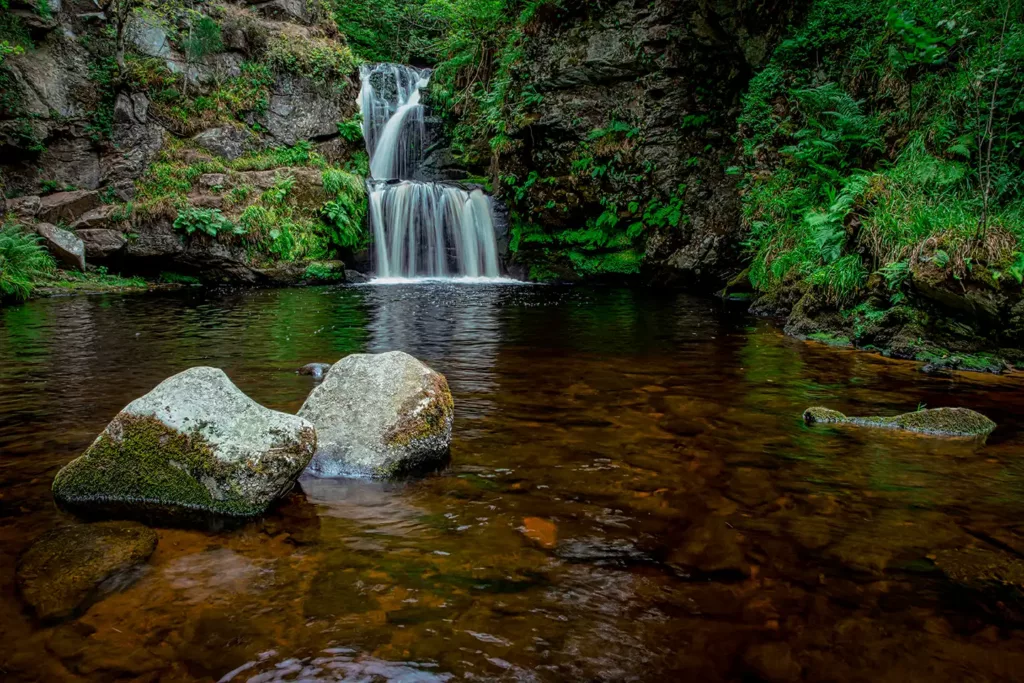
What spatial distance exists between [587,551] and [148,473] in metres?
2.21

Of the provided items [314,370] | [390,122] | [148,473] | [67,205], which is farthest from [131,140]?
[148,473]

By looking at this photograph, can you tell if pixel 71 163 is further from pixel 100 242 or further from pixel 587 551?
pixel 587 551

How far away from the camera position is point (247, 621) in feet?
7.24

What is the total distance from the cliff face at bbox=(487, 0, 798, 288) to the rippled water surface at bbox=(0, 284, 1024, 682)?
33.6 ft

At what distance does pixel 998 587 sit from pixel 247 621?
2.96m

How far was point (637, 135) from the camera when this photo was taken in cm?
1573

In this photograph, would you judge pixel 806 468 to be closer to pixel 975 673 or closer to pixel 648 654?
pixel 975 673

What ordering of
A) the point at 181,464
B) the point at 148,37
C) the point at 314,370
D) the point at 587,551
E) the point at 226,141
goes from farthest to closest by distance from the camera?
the point at 148,37
the point at 226,141
the point at 314,370
the point at 181,464
the point at 587,551

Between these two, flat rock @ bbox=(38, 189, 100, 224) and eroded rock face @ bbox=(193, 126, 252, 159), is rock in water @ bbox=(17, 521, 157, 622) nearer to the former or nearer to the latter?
flat rock @ bbox=(38, 189, 100, 224)

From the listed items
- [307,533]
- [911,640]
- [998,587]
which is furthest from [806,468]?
[307,533]

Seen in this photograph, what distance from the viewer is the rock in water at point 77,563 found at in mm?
2262

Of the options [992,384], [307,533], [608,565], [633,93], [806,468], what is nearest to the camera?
[608,565]

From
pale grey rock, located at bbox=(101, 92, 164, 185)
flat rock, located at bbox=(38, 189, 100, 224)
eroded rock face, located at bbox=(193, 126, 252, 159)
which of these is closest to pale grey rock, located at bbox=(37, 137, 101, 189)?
pale grey rock, located at bbox=(101, 92, 164, 185)

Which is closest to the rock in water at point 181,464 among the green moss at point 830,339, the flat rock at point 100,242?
the green moss at point 830,339
